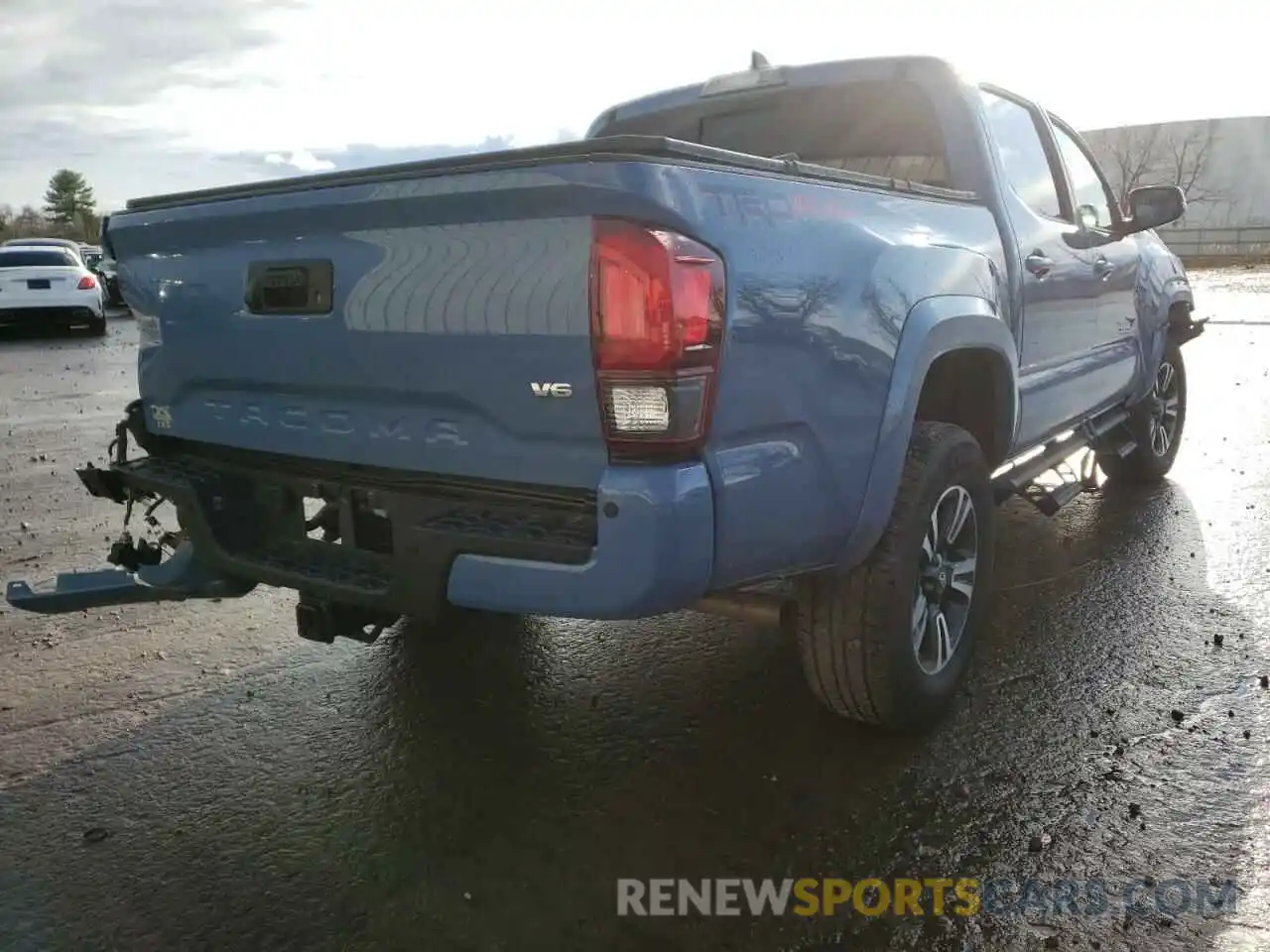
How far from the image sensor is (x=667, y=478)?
220cm

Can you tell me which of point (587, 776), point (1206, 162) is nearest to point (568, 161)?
point (587, 776)

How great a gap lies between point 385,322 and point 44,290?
669 inches

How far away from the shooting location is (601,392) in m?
2.26

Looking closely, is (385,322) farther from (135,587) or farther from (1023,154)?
(1023,154)

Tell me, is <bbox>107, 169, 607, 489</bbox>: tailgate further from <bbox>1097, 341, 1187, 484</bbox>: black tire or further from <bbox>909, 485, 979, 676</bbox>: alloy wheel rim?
<bbox>1097, 341, 1187, 484</bbox>: black tire

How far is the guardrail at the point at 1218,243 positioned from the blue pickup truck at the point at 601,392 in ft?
150

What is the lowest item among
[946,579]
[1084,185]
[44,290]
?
[946,579]

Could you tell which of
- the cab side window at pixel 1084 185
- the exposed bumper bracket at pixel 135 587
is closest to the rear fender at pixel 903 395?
the exposed bumper bracket at pixel 135 587

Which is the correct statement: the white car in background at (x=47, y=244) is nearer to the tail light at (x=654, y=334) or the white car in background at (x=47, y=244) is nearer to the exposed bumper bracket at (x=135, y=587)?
the exposed bumper bracket at (x=135, y=587)

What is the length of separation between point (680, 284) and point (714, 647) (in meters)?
2.02

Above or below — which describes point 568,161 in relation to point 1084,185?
below

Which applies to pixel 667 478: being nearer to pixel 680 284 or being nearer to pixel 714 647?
pixel 680 284

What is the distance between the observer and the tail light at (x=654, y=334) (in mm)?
2186

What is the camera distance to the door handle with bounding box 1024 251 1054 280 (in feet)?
12.6
